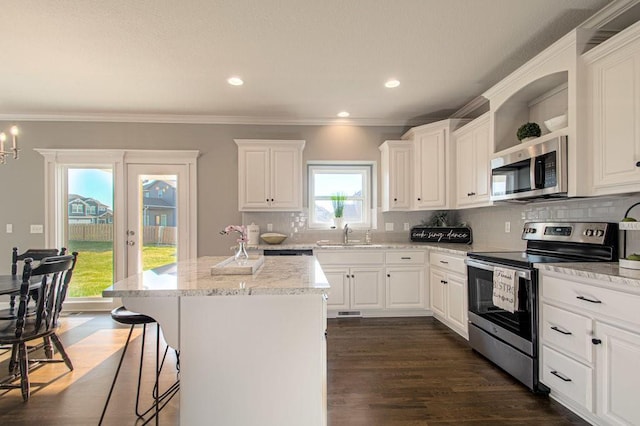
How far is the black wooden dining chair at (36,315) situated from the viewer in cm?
205

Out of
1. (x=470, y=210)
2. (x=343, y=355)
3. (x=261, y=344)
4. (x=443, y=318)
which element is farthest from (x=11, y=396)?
(x=470, y=210)

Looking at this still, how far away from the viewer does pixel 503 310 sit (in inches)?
95.3

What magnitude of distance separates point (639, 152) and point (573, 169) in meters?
0.36

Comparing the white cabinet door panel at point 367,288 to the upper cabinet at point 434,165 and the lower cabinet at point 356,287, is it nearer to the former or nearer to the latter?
the lower cabinet at point 356,287

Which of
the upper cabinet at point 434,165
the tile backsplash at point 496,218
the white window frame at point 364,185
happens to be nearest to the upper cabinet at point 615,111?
the tile backsplash at point 496,218

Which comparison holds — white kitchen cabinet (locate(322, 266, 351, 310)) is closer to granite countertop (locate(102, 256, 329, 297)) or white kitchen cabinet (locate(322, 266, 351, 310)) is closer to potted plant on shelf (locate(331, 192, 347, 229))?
potted plant on shelf (locate(331, 192, 347, 229))

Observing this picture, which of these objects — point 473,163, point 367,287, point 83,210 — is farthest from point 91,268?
point 473,163

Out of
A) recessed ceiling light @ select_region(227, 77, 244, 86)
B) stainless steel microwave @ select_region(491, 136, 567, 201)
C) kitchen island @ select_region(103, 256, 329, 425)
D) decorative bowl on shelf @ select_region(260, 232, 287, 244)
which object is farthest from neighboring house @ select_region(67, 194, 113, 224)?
stainless steel microwave @ select_region(491, 136, 567, 201)

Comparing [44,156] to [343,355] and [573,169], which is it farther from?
[573,169]

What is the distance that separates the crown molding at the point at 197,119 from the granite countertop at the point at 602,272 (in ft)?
9.70

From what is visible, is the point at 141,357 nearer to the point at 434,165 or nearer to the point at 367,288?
the point at 367,288

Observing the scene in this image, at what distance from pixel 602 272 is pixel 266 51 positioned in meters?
2.76

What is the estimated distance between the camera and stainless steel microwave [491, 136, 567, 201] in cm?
220

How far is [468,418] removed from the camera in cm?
188
